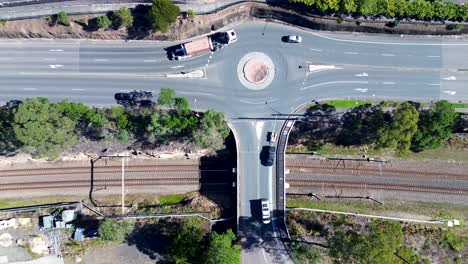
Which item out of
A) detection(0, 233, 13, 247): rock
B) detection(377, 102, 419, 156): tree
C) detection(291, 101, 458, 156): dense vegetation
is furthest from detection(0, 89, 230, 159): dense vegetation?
detection(377, 102, 419, 156): tree

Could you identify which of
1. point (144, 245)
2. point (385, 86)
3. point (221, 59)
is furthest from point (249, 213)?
point (385, 86)

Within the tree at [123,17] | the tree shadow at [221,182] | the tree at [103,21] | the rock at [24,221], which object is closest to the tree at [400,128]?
the tree shadow at [221,182]

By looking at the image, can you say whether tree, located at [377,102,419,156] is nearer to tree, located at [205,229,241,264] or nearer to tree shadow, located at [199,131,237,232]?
tree shadow, located at [199,131,237,232]

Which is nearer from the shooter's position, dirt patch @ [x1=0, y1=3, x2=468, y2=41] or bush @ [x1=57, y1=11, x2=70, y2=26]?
bush @ [x1=57, y1=11, x2=70, y2=26]

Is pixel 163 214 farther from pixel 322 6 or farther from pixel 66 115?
pixel 322 6

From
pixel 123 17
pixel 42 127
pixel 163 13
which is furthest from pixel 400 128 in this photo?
pixel 42 127

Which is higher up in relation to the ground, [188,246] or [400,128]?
[400,128]

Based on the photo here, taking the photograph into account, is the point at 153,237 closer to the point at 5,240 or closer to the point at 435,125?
the point at 5,240
